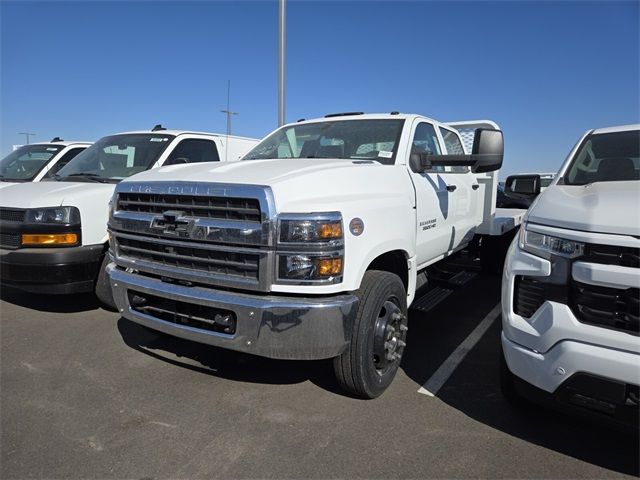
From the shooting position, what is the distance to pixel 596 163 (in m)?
3.51

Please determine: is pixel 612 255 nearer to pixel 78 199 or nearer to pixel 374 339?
pixel 374 339

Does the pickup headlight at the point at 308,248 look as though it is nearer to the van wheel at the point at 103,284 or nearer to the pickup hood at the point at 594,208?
the pickup hood at the point at 594,208

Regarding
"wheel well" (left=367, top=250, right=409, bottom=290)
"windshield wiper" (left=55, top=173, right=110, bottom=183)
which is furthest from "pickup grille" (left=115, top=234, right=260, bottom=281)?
"windshield wiper" (left=55, top=173, right=110, bottom=183)

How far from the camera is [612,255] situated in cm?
218

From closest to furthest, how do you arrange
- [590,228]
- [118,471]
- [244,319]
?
[590,228] → [118,471] → [244,319]

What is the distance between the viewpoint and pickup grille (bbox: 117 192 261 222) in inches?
108

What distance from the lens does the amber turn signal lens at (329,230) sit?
2.64 meters

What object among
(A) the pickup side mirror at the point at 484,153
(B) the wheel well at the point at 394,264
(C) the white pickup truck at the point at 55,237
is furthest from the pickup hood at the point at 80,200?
(A) the pickup side mirror at the point at 484,153

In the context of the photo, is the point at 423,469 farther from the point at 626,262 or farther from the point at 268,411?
the point at 626,262

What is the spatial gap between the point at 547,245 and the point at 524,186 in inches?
63.9

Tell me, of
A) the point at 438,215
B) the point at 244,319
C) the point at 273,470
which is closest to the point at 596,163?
the point at 438,215

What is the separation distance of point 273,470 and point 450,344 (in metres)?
2.44

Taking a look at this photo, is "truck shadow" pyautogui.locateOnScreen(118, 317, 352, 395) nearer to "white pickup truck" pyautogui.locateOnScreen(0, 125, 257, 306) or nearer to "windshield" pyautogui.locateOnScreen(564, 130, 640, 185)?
"white pickup truck" pyautogui.locateOnScreen(0, 125, 257, 306)

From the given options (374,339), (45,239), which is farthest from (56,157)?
(374,339)
